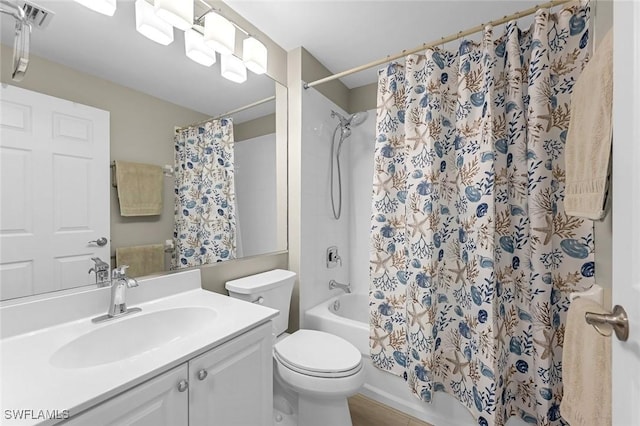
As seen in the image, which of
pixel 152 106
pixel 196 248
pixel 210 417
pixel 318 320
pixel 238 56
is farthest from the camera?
pixel 318 320

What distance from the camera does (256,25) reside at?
170 centimetres

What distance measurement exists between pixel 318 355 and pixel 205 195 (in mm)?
1042

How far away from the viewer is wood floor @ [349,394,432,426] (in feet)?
5.10

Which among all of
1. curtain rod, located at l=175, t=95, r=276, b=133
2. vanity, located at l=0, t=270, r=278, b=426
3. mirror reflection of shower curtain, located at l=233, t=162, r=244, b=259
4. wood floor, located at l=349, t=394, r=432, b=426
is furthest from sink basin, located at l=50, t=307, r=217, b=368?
wood floor, located at l=349, t=394, r=432, b=426

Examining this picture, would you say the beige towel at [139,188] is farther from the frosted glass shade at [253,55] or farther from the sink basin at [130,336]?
the frosted glass shade at [253,55]

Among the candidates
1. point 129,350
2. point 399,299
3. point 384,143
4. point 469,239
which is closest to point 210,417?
point 129,350

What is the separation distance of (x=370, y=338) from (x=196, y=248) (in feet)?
3.91

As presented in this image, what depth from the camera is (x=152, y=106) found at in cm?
121

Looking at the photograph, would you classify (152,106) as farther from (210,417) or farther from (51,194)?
(210,417)

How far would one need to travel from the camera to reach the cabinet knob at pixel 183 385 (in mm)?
738

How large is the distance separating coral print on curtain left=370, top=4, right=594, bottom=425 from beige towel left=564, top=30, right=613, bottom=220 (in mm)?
584

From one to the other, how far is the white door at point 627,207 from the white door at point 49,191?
1493 mm

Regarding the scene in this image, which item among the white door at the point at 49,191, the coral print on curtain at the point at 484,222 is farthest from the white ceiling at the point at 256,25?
the coral print on curtain at the point at 484,222

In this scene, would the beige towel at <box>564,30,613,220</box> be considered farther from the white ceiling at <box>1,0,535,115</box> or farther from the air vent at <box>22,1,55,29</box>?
the air vent at <box>22,1,55,29</box>
